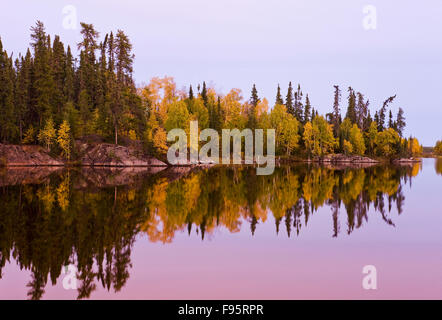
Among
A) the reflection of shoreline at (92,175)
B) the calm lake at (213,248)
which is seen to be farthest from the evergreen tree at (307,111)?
the calm lake at (213,248)

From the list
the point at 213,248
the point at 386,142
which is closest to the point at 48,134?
the point at 213,248

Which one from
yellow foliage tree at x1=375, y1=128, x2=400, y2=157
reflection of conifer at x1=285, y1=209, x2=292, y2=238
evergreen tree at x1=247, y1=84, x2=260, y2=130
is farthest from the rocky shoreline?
yellow foliage tree at x1=375, y1=128, x2=400, y2=157

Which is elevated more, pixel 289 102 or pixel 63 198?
pixel 289 102

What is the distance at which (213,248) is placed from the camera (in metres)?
12.5

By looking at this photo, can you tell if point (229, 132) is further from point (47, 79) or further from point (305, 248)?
point (305, 248)

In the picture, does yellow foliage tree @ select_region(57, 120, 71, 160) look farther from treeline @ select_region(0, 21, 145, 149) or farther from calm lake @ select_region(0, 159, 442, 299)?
calm lake @ select_region(0, 159, 442, 299)

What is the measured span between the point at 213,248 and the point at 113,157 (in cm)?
5161

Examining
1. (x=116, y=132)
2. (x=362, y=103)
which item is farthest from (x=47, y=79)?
(x=362, y=103)

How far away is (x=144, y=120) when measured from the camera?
66625mm

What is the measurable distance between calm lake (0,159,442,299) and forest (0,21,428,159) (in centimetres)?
4440

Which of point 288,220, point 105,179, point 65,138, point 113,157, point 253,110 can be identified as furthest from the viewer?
point 253,110

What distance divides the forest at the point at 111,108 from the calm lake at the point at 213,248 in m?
44.4

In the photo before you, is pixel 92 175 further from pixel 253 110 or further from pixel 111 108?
pixel 253 110
